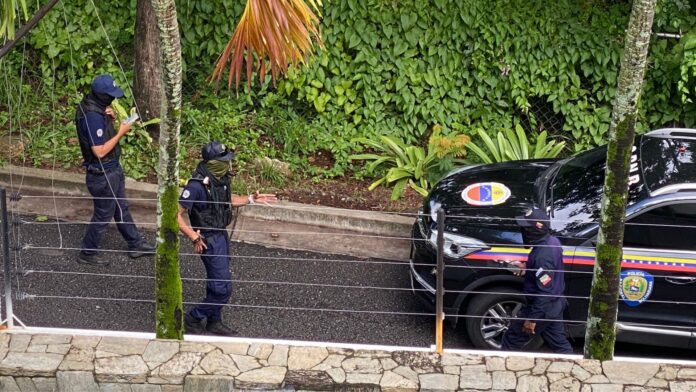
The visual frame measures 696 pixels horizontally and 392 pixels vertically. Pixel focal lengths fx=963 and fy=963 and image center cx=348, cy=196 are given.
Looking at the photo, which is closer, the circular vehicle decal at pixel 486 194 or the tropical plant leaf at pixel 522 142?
the circular vehicle decal at pixel 486 194

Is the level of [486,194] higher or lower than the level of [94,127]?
lower

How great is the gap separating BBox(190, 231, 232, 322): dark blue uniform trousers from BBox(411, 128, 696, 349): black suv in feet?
4.99

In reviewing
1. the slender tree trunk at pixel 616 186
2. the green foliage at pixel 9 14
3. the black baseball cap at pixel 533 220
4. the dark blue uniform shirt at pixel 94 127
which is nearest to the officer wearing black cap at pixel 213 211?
the dark blue uniform shirt at pixel 94 127

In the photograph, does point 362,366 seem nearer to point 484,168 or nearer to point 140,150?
point 484,168

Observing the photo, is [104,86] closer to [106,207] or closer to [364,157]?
[106,207]

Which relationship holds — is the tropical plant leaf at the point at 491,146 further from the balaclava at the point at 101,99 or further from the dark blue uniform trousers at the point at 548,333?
the balaclava at the point at 101,99

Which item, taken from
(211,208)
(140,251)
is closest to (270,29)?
(211,208)

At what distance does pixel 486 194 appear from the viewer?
8.18 m

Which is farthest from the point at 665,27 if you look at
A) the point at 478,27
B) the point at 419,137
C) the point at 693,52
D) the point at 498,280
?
the point at 498,280

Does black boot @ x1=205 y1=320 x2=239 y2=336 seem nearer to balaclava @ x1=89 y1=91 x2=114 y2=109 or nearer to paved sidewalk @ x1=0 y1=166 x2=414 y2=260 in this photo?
paved sidewalk @ x1=0 y1=166 x2=414 y2=260

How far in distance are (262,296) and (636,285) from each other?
3122mm

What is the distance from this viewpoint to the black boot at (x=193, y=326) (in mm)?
7677

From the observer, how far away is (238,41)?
6.97 meters

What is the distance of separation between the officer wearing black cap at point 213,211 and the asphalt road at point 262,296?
0.21m
